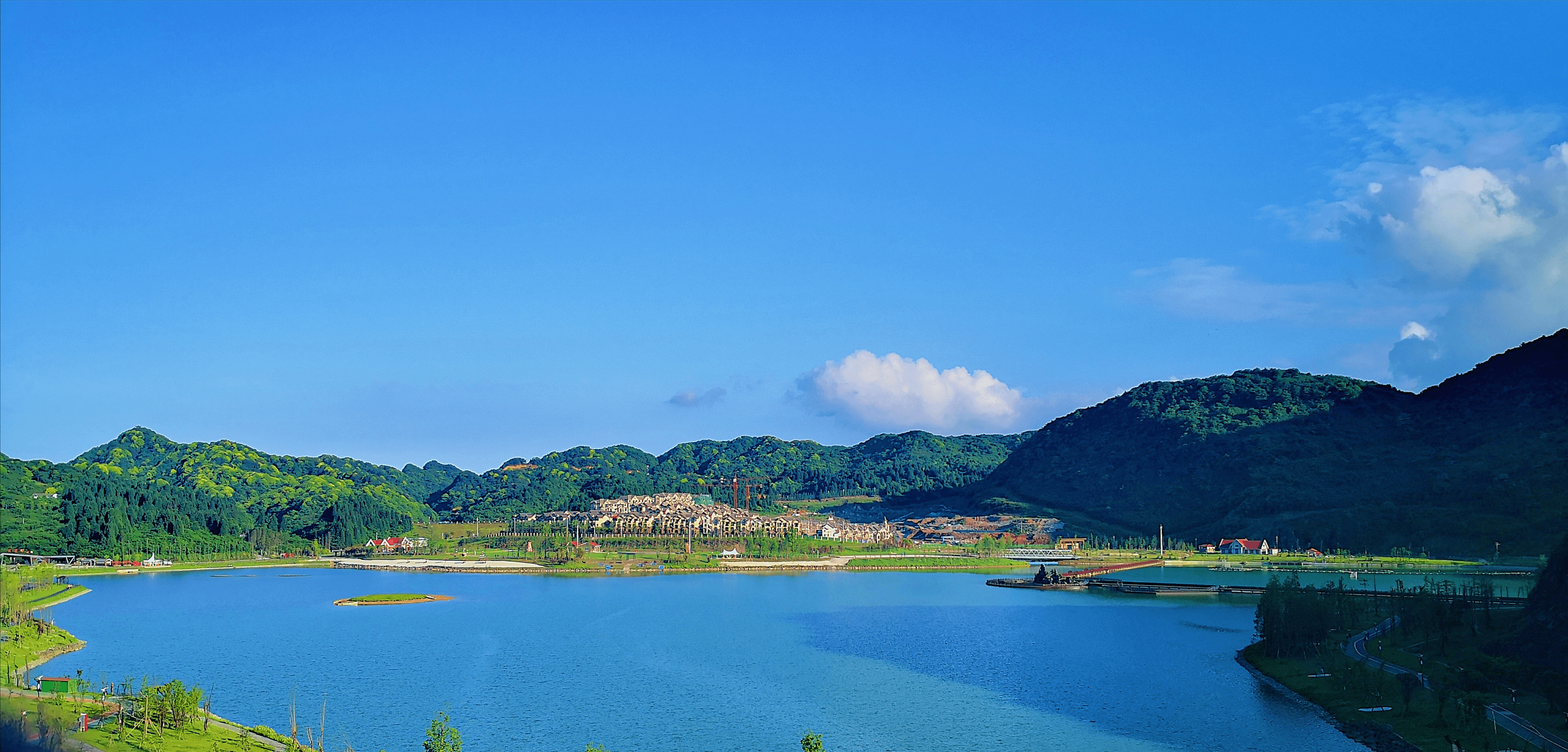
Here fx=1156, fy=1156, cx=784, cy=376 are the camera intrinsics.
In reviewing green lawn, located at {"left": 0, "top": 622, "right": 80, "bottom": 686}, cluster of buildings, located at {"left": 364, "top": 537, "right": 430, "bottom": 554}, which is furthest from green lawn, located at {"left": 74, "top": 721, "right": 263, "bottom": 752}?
cluster of buildings, located at {"left": 364, "top": 537, "right": 430, "bottom": 554}

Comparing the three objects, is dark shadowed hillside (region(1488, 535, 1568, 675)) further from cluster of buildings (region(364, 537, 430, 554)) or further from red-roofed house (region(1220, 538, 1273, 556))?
cluster of buildings (region(364, 537, 430, 554))

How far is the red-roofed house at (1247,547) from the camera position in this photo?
163500mm

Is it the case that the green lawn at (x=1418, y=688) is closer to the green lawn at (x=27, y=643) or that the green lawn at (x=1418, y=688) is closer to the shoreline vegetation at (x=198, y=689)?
the shoreline vegetation at (x=198, y=689)

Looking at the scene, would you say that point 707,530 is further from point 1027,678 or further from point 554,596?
point 1027,678

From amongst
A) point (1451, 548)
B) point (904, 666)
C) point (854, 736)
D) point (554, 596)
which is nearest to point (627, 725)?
point (854, 736)

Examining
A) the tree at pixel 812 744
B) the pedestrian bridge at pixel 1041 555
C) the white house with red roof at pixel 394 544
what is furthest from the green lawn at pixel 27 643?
the pedestrian bridge at pixel 1041 555

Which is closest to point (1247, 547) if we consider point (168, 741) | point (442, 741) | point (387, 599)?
point (387, 599)

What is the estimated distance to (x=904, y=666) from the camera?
6531cm

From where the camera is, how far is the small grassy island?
102188 mm

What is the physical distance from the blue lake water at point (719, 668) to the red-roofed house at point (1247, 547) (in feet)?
198

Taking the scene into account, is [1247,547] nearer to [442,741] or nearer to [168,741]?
[442,741]

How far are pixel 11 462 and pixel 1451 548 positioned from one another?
189 meters

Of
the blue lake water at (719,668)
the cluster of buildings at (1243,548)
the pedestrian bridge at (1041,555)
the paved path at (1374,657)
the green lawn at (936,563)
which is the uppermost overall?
the cluster of buildings at (1243,548)

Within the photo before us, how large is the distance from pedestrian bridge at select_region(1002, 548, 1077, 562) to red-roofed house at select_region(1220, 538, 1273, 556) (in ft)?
73.8
